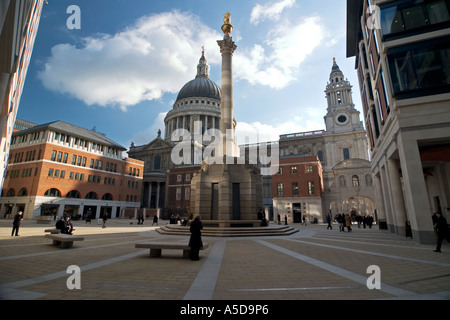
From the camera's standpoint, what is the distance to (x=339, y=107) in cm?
7100

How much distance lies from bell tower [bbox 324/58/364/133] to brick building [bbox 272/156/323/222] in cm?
2816

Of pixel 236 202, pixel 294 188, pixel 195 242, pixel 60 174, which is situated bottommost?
pixel 195 242

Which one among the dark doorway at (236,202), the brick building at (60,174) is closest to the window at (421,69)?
the dark doorway at (236,202)

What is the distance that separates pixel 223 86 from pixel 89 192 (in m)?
41.8

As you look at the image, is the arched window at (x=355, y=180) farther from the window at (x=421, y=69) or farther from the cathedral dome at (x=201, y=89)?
the cathedral dome at (x=201, y=89)

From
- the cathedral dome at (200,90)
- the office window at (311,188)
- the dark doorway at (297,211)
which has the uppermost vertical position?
the cathedral dome at (200,90)

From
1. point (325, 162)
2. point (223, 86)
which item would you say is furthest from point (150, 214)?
point (325, 162)

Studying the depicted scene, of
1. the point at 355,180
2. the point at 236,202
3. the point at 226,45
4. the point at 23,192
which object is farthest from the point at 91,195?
the point at 355,180

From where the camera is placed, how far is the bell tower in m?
67.9

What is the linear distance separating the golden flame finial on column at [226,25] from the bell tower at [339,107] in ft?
182

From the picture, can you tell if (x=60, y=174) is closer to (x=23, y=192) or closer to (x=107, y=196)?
(x=23, y=192)

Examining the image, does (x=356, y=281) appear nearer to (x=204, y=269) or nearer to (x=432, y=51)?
(x=204, y=269)

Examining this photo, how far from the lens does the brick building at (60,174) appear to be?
42.9 meters

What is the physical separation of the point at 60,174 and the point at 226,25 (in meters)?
41.4
